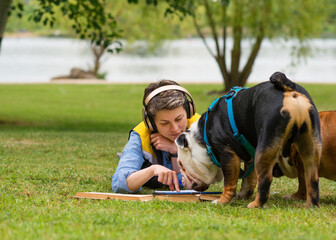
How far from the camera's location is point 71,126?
14.0 m

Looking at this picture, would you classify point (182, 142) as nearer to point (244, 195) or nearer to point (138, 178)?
point (138, 178)

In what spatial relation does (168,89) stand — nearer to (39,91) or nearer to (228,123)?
(228,123)

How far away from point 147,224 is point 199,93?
20888 mm

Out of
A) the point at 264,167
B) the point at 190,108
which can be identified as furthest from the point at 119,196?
the point at 264,167

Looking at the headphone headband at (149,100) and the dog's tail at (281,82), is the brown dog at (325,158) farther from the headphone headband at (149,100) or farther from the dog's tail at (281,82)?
the headphone headband at (149,100)

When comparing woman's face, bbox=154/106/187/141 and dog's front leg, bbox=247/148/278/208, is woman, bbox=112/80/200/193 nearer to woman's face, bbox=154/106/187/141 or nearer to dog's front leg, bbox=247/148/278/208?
woman's face, bbox=154/106/187/141

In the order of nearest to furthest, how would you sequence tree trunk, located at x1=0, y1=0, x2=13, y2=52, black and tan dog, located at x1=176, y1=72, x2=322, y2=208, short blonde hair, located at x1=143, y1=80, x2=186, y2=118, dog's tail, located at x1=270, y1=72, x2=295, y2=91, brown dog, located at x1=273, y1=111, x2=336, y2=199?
black and tan dog, located at x1=176, y1=72, x2=322, y2=208
dog's tail, located at x1=270, y1=72, x2=295, y2=91
brown dog, located at x1=273, y1=111, x2=336, y2=199
short blonde hair, located at x1=143, y1=80, x2=186, y2=118
tree trunk, located at x1=0, y1=0, x2=13, y2=52

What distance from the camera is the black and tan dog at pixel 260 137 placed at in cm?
408

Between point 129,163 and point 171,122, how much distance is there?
0.65 metres

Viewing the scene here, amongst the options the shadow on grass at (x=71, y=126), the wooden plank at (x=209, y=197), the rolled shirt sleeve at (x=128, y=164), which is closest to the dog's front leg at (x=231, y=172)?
the wooden plank at (x=209, y=197)

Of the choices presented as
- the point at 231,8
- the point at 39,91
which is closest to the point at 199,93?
the point at 231,8

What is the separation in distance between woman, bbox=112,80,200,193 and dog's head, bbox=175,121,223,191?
143mm

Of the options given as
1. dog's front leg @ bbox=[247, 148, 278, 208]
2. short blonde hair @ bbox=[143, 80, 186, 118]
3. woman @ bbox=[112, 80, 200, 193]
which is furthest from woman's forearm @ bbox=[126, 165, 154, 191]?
dog's front leg @ bbox=[247, 148, 278, 208]

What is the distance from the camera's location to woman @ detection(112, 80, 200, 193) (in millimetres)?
5074
